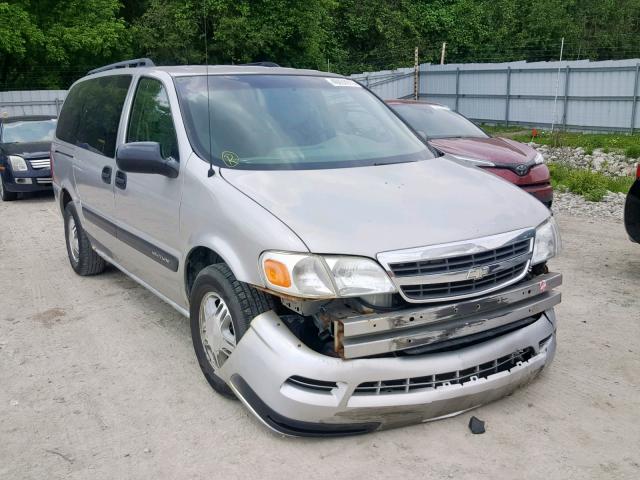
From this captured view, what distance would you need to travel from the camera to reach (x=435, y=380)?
3.30 m

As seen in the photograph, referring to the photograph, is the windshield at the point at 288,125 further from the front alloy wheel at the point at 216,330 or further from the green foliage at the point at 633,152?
the green foliage at the point at 633,152

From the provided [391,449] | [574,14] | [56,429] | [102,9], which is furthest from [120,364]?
[574,14]

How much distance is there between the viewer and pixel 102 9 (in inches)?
1075

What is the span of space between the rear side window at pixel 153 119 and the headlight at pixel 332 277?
4.60 feet

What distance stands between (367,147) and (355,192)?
2.60 feet

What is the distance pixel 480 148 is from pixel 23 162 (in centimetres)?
784

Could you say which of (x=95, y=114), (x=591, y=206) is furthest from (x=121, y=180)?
(x=591, y=206)

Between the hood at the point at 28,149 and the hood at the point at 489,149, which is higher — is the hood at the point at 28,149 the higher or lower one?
the lower one

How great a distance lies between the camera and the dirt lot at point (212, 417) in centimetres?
324

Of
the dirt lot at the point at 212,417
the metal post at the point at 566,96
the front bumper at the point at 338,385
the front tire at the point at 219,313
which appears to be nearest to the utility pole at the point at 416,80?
the metal post at the point at 566,96

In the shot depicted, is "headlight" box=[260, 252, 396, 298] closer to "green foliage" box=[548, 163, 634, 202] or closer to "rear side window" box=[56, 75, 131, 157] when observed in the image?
"rear side window" box=[56, 75, 131, 157]

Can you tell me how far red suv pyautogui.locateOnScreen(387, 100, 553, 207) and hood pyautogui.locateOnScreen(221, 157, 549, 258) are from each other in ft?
11.0

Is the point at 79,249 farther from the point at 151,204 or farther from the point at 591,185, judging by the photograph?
the point at 591,185

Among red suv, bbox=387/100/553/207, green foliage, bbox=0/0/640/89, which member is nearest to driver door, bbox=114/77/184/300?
red suv, bbox=387/100/553/207
